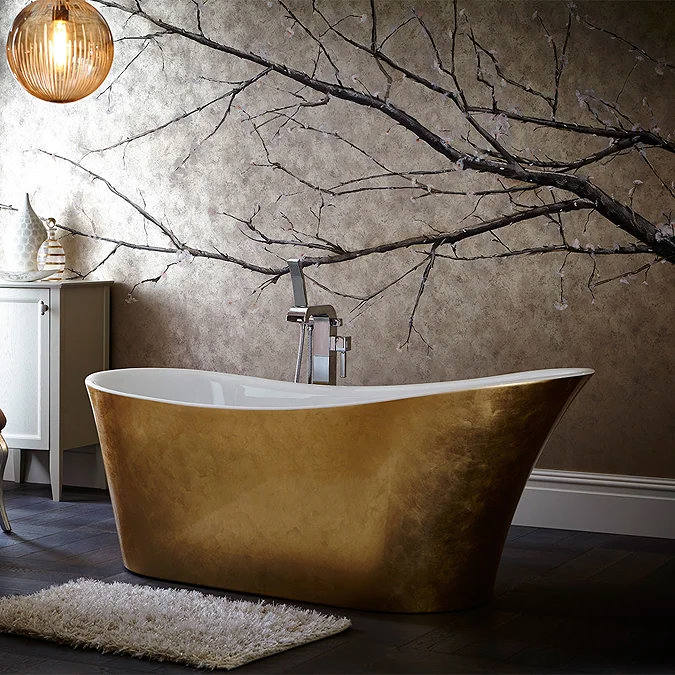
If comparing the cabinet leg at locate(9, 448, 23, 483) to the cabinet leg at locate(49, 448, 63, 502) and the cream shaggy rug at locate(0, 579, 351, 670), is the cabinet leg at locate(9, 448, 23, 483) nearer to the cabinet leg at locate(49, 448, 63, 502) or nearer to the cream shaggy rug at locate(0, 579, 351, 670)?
the cabinet leg at locate(49, 448, 63, 502)

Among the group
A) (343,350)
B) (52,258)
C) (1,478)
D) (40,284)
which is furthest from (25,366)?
(343,350)

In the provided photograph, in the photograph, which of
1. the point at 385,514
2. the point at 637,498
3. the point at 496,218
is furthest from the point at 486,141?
the point at 385,514

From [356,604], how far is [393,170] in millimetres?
1887

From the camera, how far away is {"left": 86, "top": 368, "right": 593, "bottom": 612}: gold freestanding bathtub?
2777 mm

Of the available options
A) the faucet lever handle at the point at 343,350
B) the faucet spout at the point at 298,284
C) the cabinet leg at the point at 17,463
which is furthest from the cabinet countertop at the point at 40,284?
the faucet lever handle at the point at 343,350

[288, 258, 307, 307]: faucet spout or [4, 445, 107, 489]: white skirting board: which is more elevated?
[288, 258, 307, 307]: faucet spout

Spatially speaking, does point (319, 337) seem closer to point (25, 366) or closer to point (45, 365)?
point (45, 365)

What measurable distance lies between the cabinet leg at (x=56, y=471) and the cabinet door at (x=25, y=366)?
0.06 metres

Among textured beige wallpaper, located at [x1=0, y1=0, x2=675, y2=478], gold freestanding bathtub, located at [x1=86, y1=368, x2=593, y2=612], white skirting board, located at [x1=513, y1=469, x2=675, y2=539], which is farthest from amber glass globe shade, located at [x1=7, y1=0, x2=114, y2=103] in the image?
white skirting board, located at [x1=513, y1=469, x2=675, y2=539]

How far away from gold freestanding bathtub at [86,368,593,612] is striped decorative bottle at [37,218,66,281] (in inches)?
57.2

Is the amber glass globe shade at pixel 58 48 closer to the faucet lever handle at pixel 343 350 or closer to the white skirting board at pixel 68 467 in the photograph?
the faucet lever handle at pixel 343 350

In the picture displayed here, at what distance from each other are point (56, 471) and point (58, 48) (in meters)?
1.75

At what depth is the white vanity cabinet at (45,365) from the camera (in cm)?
433

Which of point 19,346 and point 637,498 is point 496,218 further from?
point 19,346
